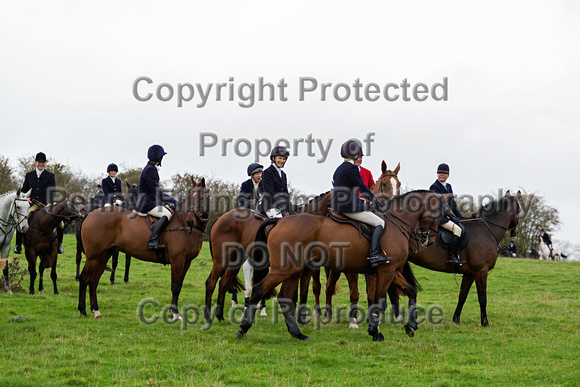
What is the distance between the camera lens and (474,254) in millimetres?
10758

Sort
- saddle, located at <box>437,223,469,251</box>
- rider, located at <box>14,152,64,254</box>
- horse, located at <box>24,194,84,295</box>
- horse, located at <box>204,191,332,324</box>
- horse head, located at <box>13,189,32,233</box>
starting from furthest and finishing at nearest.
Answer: rider, located at <box>14,152,64,254</box>
horse, located at <box>24,194,84,295</box>
horse head, located at <box>13,189,32,233</box>
saddle, located at <box>437,223,469,251</box>
horse, located at <box>204,191,332,324</box>

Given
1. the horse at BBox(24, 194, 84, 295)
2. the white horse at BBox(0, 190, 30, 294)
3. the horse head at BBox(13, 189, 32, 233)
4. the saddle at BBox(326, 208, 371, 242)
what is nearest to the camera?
the saddle at BBox(326, 208, 371, 242)

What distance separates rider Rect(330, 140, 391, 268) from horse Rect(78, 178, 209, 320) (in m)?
2.84

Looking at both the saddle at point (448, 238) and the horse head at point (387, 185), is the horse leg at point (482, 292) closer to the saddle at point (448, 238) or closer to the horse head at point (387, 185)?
the saddle at point (448, 238)

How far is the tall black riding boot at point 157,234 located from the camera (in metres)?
9.91

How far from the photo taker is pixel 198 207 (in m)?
10.1

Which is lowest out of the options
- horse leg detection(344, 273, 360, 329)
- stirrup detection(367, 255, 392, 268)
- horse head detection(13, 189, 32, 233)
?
horse leg detection(344, 273, 360, 329)

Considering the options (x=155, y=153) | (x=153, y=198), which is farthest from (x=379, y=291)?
(x=155, y=153)

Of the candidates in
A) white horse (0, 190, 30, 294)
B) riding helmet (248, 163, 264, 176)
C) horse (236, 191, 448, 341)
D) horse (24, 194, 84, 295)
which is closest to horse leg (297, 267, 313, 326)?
horse (236, 191, 448, 341)

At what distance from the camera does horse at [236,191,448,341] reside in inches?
314

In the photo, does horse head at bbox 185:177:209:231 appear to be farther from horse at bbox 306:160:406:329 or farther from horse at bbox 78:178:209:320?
horse at bbox 306:160:406:329

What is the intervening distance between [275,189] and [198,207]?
1.59 metres

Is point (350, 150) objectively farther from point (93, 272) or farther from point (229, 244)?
point (93, 272)

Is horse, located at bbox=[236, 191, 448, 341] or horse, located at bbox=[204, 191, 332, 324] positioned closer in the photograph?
horse, located at bbox=[236, 191, 448, 341]
